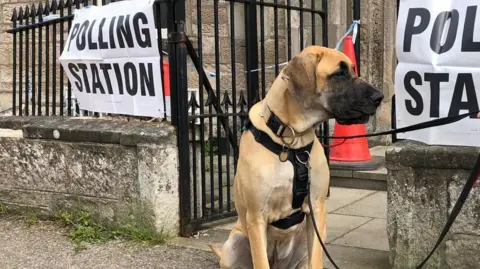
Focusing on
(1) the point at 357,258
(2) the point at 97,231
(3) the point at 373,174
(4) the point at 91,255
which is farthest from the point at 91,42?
(3) the point at 373,174

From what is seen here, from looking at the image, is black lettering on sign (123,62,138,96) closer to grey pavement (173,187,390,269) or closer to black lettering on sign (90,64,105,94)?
black lettering on sign (90,64,105,94)

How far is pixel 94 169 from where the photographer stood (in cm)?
552

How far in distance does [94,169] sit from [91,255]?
0.84 m

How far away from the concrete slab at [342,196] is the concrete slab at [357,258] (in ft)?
4.64

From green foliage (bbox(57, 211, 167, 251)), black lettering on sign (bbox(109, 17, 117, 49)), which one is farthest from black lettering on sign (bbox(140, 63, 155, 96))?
green foliage (bbox(57, 211, 167, 251))

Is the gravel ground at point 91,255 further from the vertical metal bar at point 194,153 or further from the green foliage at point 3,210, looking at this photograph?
→ the green foliage at point 3,210

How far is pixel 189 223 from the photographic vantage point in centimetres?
528

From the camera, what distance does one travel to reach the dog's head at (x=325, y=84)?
11.0 ft

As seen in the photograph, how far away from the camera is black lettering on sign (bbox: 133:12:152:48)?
5.20 metres

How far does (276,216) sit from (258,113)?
64 centimetres

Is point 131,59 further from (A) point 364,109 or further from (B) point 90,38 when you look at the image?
(A) point 364,109

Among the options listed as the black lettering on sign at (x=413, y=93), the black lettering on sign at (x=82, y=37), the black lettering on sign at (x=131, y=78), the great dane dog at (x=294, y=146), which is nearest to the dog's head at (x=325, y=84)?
the great dane dog at (x=294, y=146)

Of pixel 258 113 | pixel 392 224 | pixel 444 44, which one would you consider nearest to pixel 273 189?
pixel 258 113

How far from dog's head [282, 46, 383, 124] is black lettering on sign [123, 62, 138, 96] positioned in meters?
2.24
